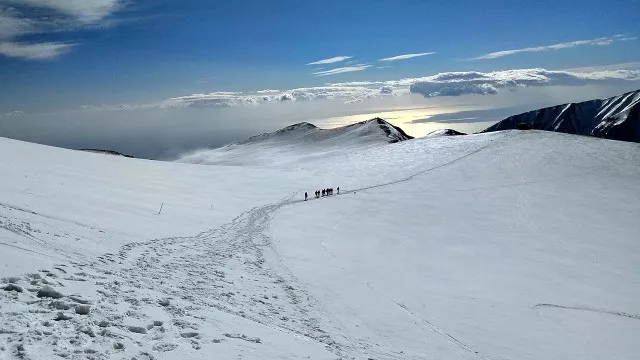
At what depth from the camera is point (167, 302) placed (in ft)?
39.3

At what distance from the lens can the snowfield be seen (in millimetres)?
10094

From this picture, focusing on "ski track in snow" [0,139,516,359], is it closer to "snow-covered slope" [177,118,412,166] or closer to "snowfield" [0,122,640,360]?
"snowfield" [0,122,640,360]

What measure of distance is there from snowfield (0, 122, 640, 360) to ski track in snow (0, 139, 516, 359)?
0.19 ft

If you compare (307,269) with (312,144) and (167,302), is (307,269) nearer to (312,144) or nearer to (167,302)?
(167,302)

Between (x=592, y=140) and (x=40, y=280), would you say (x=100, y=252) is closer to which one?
(x=40, y=280)

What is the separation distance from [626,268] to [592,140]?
52527 millimetres

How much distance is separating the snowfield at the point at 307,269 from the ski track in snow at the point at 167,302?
2.3 inches

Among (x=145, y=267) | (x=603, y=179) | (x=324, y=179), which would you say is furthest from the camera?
(x=324, y=179)

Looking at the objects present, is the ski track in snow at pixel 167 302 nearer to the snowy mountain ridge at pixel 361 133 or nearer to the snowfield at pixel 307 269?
the snowfield at pixel 307 269

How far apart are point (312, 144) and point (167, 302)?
162512mm

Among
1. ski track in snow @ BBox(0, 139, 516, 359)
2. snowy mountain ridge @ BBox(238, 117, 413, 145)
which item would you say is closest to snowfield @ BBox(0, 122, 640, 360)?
ski track in snow @ BBox(0, 139, 516, 359)

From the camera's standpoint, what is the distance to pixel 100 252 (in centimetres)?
1584

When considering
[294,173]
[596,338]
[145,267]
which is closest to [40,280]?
[145,267]

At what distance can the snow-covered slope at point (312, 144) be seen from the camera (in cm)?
14850
